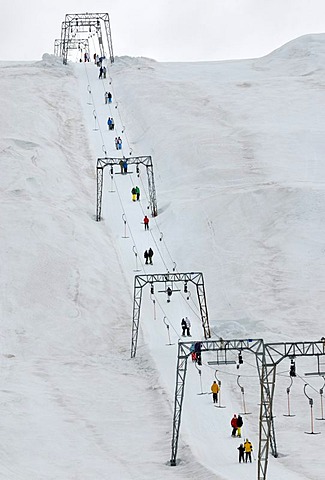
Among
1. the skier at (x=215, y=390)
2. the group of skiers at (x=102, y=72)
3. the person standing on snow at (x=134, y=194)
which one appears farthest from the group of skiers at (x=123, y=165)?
the group of skiers at (x=102, y=72)

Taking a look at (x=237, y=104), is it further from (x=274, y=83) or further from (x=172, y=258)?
(x=172, y=258)

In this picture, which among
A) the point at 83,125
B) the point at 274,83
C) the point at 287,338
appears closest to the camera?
the point at 287,338

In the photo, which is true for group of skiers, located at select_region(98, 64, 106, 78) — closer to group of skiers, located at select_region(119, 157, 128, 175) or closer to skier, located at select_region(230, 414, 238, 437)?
group of skiers, located at select_region(119, 157, 128, 175)

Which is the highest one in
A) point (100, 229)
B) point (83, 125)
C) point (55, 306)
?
point (83, 125)

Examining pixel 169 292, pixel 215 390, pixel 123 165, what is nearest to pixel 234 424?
pixel 215 390

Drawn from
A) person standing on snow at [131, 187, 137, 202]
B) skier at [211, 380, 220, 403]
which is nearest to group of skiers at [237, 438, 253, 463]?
skier at [211, 380, 220, 403]

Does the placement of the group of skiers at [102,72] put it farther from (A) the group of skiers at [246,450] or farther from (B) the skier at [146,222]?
(A) the group of skiers at [246,450]

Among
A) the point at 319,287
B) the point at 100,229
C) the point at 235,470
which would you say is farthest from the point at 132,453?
the point at 100,229

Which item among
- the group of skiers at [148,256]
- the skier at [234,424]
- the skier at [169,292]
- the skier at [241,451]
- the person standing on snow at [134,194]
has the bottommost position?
the skier at [241,451]
